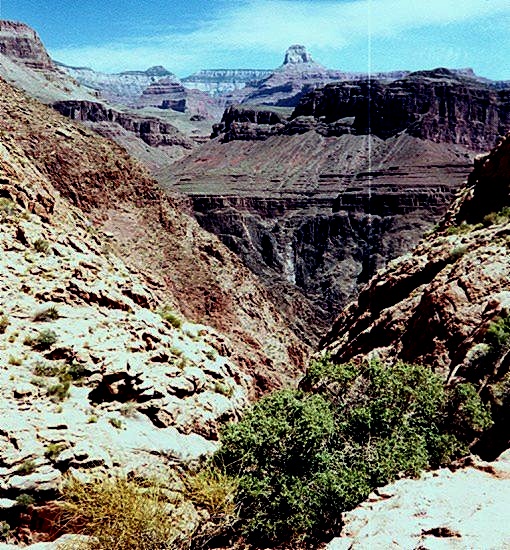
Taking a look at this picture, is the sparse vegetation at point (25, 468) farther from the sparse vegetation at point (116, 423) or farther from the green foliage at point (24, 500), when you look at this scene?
the sparse vegetation at point (116, 423)

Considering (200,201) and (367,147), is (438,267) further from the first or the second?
(367,147)

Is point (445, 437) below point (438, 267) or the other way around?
below

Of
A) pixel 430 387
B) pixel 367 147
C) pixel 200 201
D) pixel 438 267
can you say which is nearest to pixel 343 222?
pixel 200 201

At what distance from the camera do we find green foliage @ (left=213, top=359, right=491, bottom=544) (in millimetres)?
11625

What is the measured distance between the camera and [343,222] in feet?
404

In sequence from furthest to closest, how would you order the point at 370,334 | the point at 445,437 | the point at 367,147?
the point at 367,147 < the point at 370,334 < the point at 445,437

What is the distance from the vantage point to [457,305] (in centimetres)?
1773

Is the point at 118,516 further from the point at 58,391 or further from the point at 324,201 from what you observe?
the point at 324,201

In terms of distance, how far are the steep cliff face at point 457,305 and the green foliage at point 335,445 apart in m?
0.95

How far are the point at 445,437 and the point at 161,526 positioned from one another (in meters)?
5.52

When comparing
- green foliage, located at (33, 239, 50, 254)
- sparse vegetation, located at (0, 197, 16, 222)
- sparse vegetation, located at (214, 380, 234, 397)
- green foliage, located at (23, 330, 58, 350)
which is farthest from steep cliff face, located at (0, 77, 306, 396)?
green foliage, located at (23, 330, 58, 350)

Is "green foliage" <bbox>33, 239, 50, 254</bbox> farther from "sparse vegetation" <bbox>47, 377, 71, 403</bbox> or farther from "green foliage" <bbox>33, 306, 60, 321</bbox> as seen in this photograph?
"sparse vegetation" <bbox>47, 377, 71, 403</bbox>

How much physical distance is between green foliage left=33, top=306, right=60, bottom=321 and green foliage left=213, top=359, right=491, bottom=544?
4675mm

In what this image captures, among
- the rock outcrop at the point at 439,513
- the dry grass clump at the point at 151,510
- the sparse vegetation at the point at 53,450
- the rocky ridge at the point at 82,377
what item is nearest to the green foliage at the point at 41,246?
the rocky ridge at the point at 82,377
